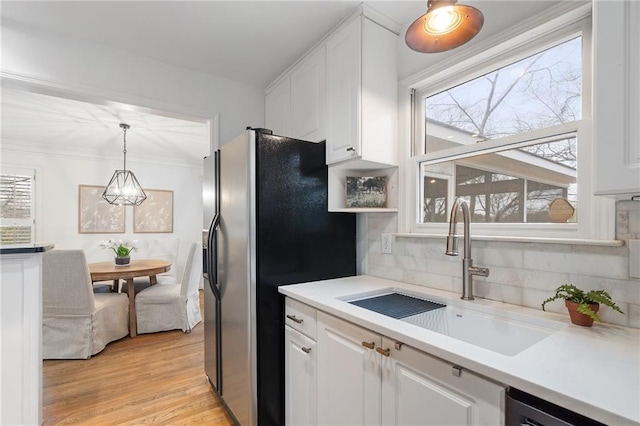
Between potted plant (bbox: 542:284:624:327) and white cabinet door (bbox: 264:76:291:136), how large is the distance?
190cm

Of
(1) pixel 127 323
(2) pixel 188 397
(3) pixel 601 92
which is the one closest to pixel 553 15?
(3) pixel 601 92

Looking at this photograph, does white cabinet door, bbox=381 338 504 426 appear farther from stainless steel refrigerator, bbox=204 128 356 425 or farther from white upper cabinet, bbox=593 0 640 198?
stainless steel refrigerator, bbox=204 128 356 425

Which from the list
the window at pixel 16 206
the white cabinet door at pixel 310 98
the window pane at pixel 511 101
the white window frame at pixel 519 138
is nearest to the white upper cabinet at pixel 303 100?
the white cabinet door at pixel 310 98

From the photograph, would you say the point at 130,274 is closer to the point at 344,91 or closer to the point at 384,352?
the point at 344,91

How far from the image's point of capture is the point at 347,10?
175 cm

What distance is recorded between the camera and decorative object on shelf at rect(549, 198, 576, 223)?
1.25 metres

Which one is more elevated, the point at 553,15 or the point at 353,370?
the point at 553,15

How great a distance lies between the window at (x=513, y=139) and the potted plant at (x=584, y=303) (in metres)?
0.24

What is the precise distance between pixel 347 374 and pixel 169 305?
279 cm

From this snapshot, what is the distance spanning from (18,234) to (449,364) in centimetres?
562

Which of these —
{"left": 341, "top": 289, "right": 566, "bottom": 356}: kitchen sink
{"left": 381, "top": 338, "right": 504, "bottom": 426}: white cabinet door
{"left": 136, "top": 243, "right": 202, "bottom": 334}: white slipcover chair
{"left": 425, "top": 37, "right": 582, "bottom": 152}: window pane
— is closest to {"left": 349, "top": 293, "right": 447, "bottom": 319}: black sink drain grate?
{"left": 341, "top": 289, "right": 566, "bottom": 356}: kitchen sink

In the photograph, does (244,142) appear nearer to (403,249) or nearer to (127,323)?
(403,249)

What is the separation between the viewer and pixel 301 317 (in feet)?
5.06

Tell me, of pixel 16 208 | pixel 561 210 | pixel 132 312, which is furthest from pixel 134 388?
pixel 16 208
